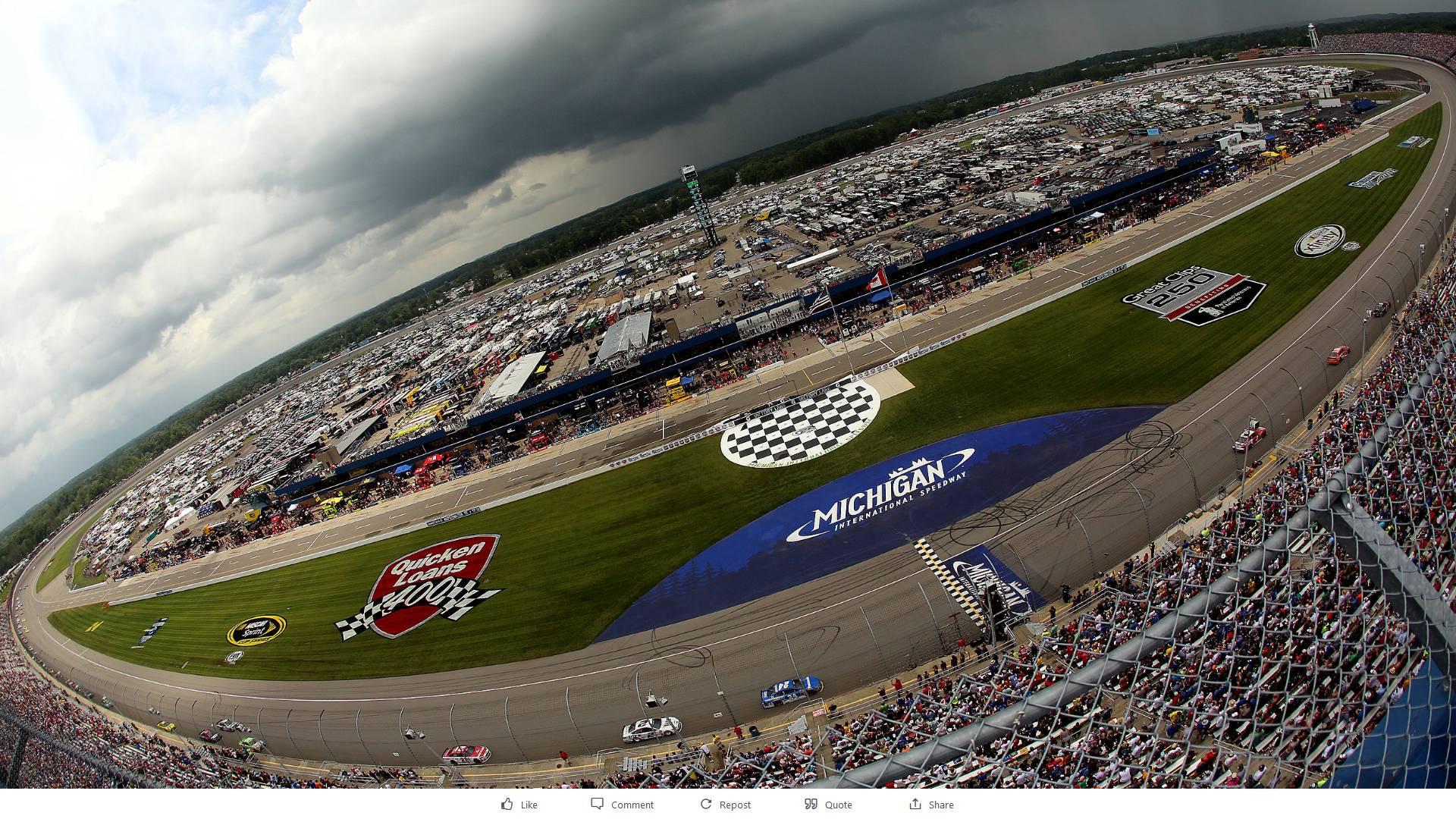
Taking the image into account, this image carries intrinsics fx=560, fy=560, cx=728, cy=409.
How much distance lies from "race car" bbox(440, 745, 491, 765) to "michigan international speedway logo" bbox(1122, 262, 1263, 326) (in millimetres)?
40033

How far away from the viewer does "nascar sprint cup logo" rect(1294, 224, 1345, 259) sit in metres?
34.8

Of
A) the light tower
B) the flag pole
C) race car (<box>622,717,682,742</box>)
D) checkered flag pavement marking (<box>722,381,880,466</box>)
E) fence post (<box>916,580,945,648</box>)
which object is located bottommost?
fence post (<box>916,580,945,648</box>)

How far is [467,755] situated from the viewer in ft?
63.4

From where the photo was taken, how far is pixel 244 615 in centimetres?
3341

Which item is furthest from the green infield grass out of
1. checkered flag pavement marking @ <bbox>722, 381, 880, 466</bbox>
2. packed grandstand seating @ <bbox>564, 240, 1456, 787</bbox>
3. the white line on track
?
the white line on track

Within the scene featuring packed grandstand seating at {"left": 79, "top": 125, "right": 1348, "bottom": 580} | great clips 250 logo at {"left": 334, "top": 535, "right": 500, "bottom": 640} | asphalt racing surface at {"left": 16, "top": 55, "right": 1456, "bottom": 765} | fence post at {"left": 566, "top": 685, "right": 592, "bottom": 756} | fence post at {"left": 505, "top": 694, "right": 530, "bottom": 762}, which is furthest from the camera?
packed grandstand seating at {"left": 79, "top": 125, "right": 1348, "bottom": 580}

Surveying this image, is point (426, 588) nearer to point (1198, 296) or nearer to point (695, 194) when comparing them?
point (1198, 296)

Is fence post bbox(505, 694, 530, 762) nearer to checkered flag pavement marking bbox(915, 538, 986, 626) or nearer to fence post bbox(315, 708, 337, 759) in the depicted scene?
fence post bbox(315, 708, 337, 759)

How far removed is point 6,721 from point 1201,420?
44571 millimetres

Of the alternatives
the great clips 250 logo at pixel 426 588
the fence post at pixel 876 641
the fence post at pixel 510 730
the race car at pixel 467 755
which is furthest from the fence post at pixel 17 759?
the fence post at pixel 876 641

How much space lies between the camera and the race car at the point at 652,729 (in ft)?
58.4

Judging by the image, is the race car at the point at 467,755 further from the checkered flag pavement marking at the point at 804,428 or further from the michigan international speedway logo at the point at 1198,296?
the michigan international speedway logo at the point at 1198,296

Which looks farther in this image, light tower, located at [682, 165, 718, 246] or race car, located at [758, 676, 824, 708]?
light tower, located at [682, 165, 718, 246]

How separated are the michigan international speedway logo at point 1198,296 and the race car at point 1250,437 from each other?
11788 mm
